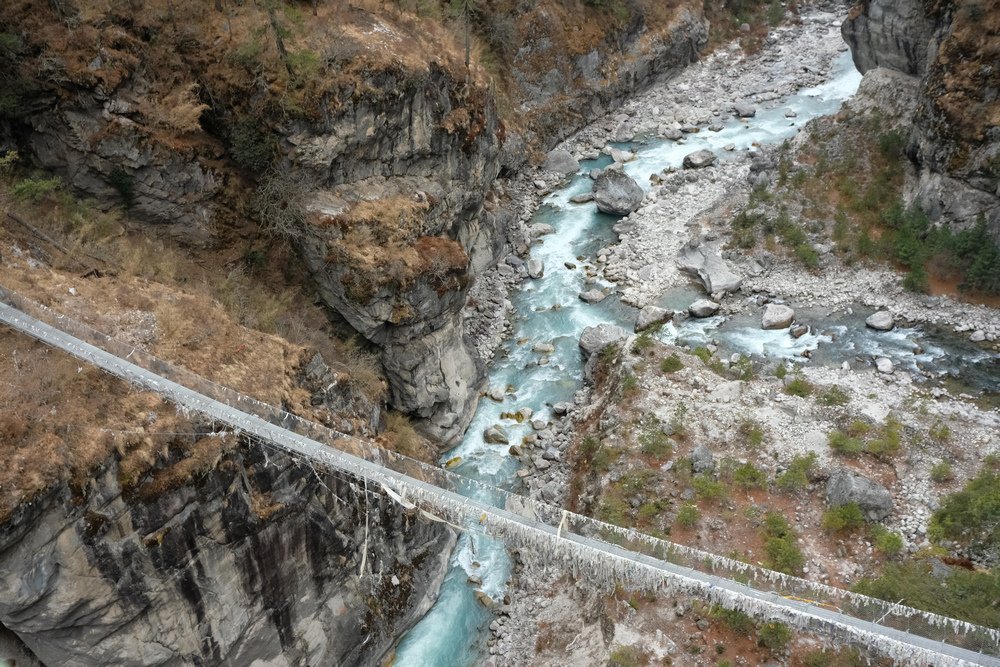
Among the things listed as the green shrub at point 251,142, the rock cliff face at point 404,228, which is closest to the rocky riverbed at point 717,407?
the rock cliff face at point 404,228

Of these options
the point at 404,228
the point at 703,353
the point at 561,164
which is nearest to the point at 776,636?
the point at 703,353

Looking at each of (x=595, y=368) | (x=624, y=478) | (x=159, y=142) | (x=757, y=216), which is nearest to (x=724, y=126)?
(x=757, y=216)

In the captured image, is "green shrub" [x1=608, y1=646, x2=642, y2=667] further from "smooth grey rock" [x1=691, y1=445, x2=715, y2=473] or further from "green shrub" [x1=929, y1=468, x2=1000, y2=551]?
"green shrub" [x1=929, y1=468, x2=1000, y2=551]

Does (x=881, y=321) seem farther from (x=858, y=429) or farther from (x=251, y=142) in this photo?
(x=251, y=142)

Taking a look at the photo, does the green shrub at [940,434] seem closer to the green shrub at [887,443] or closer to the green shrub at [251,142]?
the green shrub at [887,443]

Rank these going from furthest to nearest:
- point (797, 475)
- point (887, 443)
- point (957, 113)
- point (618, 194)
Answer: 1. point (618, 194)
2. point (957, 113)
3. point (887, 443)
4. point (797, 475)

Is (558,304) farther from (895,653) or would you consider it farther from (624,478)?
(895,653)
